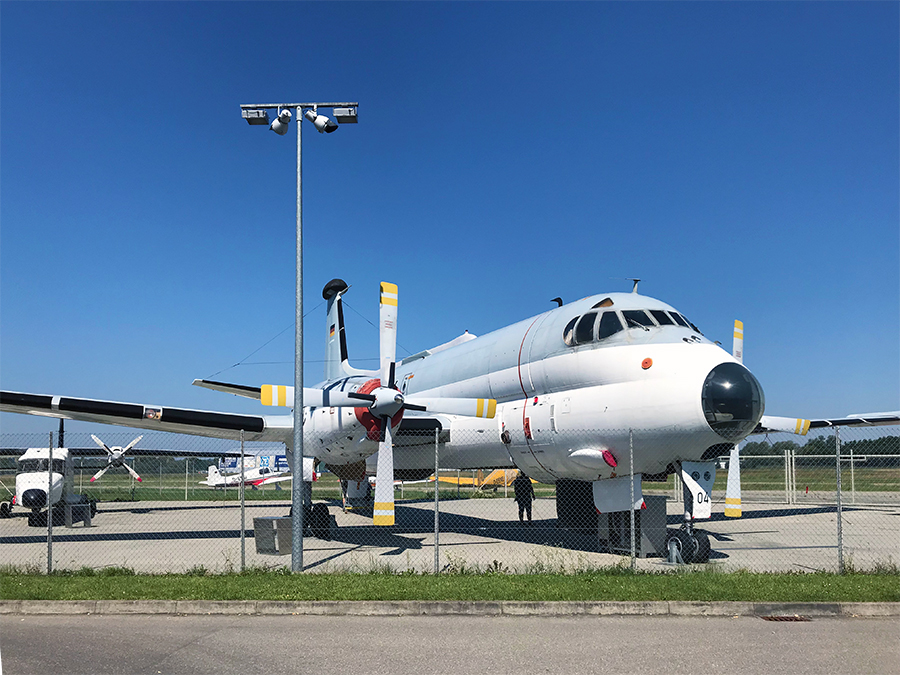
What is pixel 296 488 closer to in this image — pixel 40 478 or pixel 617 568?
pixel 617 568

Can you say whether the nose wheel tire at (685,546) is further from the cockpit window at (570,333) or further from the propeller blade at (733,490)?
the cockpit window at (570,333)

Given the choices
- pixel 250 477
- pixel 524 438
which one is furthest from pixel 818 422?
pixel 250 477

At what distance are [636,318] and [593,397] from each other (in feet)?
5.43

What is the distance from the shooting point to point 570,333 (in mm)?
12734

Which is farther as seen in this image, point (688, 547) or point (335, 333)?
point (335, 333)

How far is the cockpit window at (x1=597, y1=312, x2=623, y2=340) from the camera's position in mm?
12165

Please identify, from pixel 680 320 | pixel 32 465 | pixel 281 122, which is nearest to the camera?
pixel 281 122

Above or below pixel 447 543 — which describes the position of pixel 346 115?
above

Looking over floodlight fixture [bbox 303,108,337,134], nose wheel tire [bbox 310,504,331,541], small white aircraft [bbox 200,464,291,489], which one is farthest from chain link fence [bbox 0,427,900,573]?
small white aircraft [bbox 200,464,291,489]

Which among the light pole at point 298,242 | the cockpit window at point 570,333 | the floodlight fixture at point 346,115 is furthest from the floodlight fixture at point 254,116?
the cockpit window at point 570,333

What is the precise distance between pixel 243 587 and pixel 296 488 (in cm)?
229

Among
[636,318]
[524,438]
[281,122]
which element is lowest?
[524,438]

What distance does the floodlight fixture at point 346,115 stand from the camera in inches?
470

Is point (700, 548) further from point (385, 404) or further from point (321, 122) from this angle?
point (321, 122)
